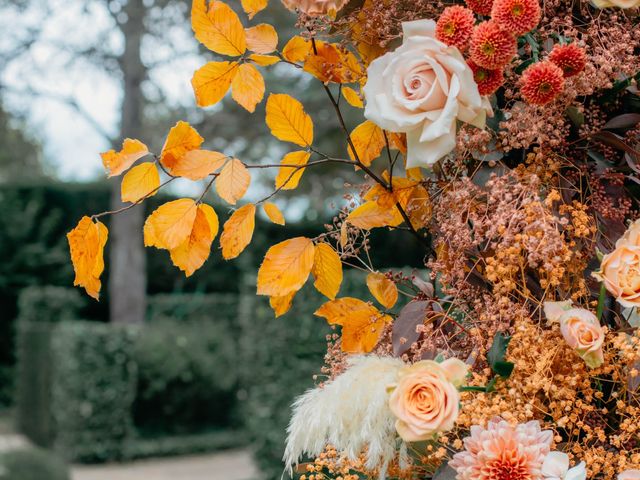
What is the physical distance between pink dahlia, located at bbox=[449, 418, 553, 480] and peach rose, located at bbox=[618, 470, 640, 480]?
0.26 feet

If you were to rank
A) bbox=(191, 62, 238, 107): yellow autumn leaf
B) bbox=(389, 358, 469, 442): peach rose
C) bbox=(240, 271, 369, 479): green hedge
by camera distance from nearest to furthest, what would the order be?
bbox=(389, 358, 469, 442): peach rose → bbox=(191, 62, 238, 107): yellow autumn leaf → bbox=(240, 271, 369, 479): green hedge

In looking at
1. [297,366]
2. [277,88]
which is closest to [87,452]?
[297,366]

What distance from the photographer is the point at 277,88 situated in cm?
981

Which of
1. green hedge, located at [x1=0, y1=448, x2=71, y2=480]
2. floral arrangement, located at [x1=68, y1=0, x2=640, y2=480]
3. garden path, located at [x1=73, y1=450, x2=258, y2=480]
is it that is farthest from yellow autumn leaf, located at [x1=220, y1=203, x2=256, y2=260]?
garden path, located at [x1=73, y1=450, x2=258, y2=480]

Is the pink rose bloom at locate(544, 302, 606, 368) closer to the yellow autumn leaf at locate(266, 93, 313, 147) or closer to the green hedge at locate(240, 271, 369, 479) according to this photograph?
the yellow autumn leaf at locate(266, 93, 313, 147)

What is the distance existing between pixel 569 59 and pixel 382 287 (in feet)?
1.29

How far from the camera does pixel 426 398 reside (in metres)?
0.78

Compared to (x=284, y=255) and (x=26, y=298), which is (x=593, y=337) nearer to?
(x=284, y=255)

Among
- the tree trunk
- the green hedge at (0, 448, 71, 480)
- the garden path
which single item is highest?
the tree trunk

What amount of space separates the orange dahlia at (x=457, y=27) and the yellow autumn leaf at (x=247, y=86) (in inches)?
11.7

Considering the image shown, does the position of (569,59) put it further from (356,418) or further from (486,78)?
(356,418)

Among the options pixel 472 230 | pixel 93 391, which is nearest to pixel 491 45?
pixel 472 230

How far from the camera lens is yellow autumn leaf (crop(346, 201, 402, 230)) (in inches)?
41.3

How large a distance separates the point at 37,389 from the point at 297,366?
479 centimetres
